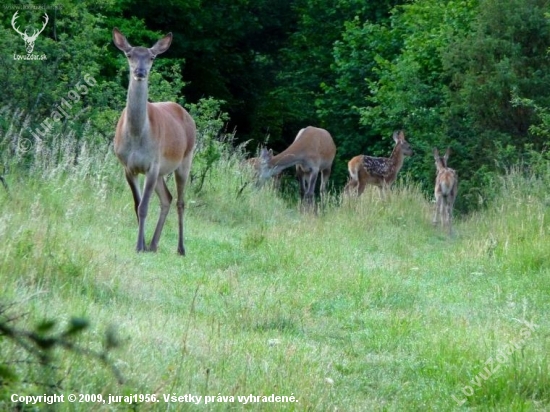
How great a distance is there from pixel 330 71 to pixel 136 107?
25.5 m

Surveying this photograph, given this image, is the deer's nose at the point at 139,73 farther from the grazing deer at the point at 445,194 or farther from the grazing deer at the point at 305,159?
the grazing deer at the point at 305,159

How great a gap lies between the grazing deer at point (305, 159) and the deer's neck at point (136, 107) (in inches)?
407

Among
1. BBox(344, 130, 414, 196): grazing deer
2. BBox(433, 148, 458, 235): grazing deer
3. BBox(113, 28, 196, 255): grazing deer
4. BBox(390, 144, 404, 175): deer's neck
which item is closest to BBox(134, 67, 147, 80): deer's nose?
BBox(113, 28, 196, 255): grazing deer

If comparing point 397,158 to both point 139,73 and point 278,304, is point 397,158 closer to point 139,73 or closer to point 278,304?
point 139,73

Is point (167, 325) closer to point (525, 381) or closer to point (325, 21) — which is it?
point (525, 381)

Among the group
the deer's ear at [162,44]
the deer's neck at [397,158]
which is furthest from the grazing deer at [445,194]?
the deer's ear at [162,44]

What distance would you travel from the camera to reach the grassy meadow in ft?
20.4

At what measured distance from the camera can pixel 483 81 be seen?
22703 millimetres

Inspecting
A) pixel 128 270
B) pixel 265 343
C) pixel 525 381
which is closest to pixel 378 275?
pixel 128 270

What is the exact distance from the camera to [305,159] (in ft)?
76.3

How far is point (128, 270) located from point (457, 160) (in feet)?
48.9

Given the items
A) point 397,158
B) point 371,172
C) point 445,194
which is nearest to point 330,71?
point 397,158

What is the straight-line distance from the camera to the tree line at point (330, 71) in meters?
19.1

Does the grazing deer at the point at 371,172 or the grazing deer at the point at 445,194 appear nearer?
the grazing deer at the point at 445,194
